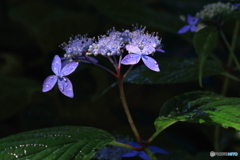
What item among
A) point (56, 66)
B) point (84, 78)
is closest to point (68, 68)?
point (56, 66)

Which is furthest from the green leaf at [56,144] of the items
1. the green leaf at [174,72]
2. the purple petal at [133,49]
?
the green leaf at [174,72]

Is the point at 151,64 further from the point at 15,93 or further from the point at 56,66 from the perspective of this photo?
the point at 15,93

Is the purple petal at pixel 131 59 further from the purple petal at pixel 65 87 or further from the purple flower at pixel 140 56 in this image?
the purple petal at pixel 65 87

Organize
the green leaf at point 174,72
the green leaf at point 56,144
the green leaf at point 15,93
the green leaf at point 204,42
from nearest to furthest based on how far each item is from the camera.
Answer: the green leaf at point 56,144
the green leaf at point 204,42
the green leaf at point 174,72
the green leaf at point 15,93

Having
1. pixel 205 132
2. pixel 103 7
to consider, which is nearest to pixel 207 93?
pixel 205 132

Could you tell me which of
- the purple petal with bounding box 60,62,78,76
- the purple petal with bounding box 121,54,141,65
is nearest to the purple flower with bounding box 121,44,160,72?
the purple petal with bounding box 121,54,141,65
